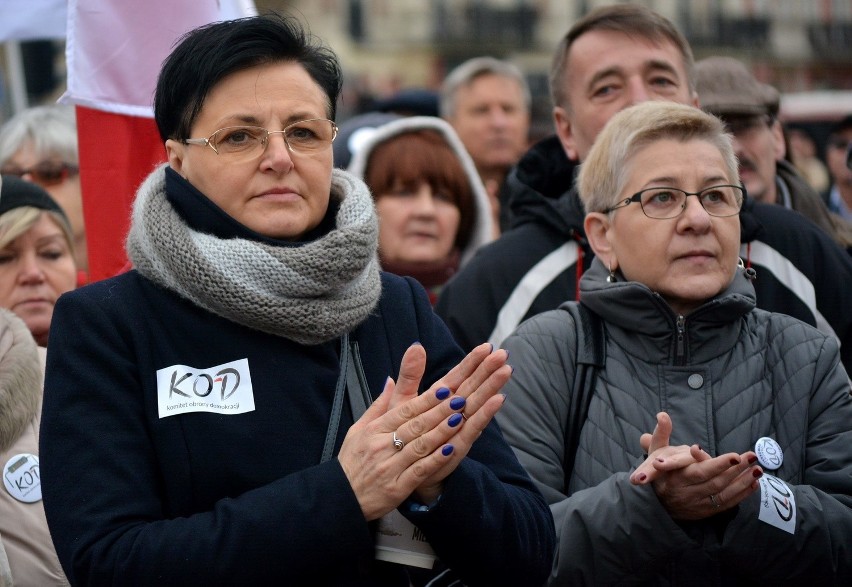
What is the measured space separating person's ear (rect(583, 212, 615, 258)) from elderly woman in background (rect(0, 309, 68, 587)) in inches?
63.0

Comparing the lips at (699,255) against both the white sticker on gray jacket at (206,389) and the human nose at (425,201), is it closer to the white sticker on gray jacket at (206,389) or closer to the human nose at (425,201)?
the white sticker on gray jacket at (206,389)

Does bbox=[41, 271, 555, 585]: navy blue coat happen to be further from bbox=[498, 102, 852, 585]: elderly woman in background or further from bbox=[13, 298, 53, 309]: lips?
bbox=[13, 298, 53, 309]: lips

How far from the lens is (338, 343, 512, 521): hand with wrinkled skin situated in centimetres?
269

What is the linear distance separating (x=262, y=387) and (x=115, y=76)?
2053 millimetres

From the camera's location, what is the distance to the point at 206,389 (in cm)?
284

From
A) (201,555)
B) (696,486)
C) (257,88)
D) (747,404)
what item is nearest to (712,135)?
(747,404)

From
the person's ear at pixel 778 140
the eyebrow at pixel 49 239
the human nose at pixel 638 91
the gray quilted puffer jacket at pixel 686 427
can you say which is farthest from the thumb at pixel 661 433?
the person's ear at pixel 778 140

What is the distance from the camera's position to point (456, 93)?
Result: 8352 mm

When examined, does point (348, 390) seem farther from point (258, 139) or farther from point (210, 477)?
point (258, 139)

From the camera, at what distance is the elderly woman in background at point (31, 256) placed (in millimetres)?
4684

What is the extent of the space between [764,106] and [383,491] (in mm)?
3477

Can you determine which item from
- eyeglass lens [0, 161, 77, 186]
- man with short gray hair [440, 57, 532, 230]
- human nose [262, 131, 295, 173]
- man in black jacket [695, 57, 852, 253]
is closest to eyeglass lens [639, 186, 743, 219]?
human nose [262, 131, 295, 173]

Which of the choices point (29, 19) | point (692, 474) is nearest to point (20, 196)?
point (29, 19)

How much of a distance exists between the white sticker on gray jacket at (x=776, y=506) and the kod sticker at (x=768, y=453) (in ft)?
0.31
